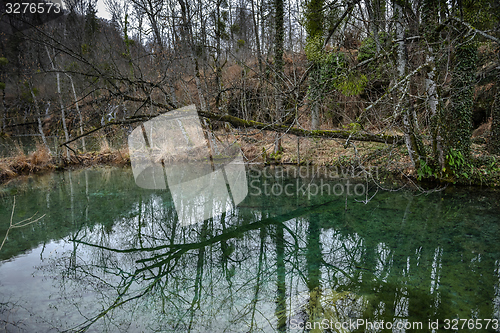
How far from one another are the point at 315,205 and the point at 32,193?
774 centimetres

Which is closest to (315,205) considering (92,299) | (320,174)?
(320,174)

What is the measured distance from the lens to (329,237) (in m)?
4.96

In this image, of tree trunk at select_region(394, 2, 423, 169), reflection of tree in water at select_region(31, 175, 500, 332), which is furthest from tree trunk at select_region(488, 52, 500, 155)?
reflection of tree in water at select_region(31, 175, 500, 332)

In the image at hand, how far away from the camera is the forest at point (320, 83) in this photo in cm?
459

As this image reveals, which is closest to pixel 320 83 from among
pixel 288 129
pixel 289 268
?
pixel 288 129

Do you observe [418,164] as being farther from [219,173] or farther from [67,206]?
[67,206]

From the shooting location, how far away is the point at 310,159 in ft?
32.0

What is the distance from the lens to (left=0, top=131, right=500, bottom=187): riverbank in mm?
7070

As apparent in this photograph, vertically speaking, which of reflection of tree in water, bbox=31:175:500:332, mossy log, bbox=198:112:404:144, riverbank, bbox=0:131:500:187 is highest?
mossy log, bbox=198:112:404:144

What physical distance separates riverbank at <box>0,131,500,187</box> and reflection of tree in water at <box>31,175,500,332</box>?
4.58 ft

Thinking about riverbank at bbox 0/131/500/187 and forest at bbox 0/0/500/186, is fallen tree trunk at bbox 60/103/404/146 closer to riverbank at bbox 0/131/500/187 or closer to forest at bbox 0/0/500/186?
forest at bbox 0/0/500/186

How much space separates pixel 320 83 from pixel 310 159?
5560 millimetres

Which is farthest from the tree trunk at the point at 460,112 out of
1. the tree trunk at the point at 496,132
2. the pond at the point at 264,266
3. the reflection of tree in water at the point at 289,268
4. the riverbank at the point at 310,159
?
the reflection of tree in water at the point at 289,268

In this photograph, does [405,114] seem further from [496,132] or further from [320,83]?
[496,132]
